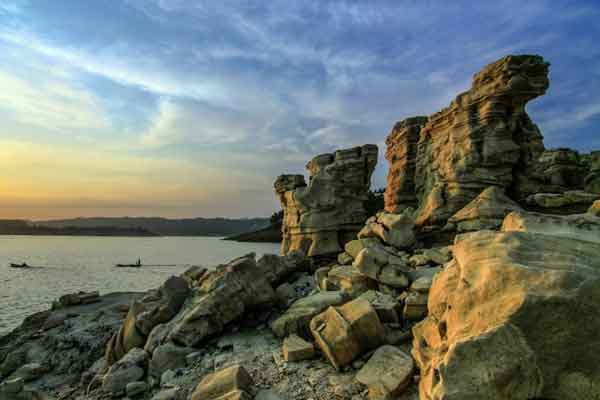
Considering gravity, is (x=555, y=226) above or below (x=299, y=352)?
above

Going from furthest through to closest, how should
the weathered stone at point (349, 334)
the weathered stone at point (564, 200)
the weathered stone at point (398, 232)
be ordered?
1. the weathered stone at point (398, 232)
2. the weathered stone at point (564, 200)
3. the weathered stone at point (349, 334)

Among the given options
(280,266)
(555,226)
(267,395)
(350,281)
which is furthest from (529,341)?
(280,266)

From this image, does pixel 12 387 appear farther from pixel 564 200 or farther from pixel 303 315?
pixel 564 200

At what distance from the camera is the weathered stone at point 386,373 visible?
5465mm

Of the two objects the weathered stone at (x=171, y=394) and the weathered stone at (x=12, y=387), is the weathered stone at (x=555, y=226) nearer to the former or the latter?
the weathered stone at (x=171, y=394)

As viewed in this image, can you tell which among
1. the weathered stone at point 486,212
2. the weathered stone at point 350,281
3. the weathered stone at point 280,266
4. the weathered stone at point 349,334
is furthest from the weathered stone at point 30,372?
the weathered stone at point 486,212

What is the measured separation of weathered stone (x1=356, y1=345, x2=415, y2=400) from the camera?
5.46 meters

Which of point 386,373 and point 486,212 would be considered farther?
point 486,212

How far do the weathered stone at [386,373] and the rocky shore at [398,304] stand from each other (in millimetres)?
29

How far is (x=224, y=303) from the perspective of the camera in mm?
9617

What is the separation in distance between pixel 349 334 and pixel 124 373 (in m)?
6.30

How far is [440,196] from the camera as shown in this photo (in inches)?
661

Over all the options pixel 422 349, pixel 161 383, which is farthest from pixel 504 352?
pixel 161 383

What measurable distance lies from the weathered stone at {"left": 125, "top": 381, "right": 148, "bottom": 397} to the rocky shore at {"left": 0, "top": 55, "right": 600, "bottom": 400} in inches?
1.1
